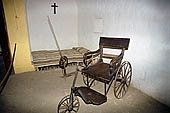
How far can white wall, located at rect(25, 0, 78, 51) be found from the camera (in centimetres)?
388

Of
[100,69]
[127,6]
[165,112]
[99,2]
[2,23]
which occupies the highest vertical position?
[99,2]

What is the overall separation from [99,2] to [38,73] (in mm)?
2423

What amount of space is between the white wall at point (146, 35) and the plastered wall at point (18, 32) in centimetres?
206

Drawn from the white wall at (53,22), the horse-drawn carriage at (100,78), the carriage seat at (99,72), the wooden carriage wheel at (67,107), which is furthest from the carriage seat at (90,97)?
the white wall at (53,22)

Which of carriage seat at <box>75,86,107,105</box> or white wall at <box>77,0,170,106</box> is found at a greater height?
white wall at <box>77,0,170,106</box>

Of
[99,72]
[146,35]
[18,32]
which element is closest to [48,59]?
[18,32]

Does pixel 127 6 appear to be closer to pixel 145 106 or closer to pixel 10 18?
pixel 145 106

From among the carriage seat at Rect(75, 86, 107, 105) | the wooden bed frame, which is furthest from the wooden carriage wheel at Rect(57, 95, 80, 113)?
the wooden bed frame

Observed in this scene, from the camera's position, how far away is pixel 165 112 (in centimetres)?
192

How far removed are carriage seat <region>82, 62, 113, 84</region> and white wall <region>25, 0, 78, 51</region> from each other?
236 centimetres

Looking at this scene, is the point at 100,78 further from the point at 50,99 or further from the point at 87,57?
the point at 50,99

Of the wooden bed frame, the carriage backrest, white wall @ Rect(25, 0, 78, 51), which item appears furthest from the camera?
white wall @ Rect(25, 0, 78, 51)

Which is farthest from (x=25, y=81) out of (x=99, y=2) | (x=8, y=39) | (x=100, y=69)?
(x=99, y=2)

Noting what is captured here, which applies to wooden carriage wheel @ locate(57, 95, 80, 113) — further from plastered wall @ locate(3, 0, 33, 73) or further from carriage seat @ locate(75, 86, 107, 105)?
plastered wall @ locate(3, 0, 33, 73)
